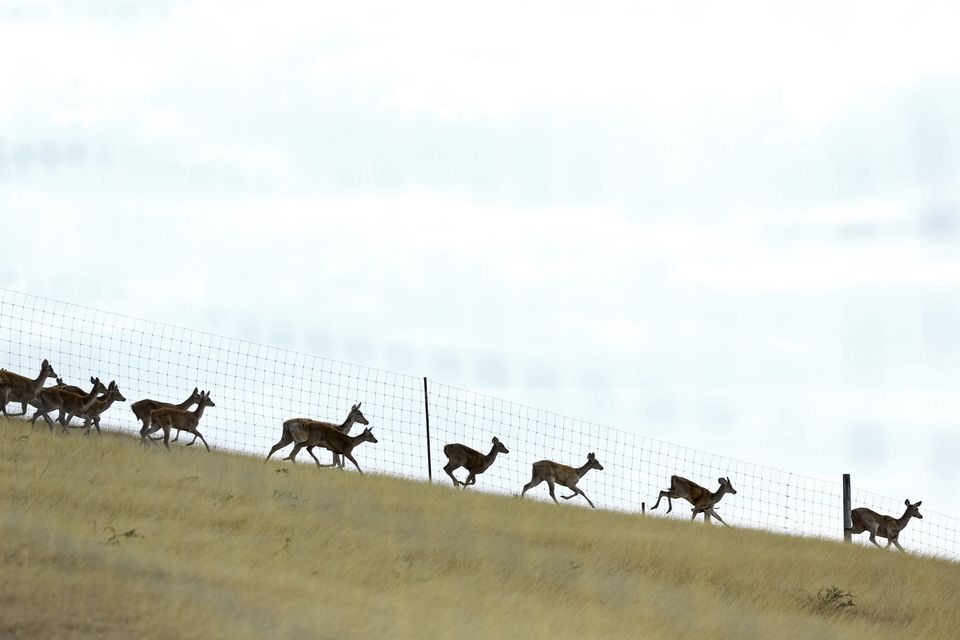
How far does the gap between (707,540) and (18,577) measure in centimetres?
1129

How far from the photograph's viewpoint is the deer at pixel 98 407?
2077 cm

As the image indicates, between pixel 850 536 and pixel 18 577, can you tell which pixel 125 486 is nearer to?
pixel 18 577

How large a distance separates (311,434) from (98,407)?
3.47 m

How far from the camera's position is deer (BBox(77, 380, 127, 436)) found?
20766 millimetres

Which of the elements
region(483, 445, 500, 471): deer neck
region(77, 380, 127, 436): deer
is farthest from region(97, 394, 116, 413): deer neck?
region(483, 445, 500, 471): deer neck

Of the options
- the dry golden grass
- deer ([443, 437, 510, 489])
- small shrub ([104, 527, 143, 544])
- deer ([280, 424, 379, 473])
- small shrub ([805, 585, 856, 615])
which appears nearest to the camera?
the dry golden grass

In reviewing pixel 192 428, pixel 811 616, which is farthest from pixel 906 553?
pixel 192 428

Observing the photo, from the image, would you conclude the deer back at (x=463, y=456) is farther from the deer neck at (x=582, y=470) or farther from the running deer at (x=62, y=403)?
the running deer at (x=62, y=403)

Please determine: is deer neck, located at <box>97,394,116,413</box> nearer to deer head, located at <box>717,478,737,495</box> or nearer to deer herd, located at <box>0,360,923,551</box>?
deer herd, located at <box>0,360,923,551</box>

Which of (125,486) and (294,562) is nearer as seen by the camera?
(294,562)

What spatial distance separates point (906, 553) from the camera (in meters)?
22.3

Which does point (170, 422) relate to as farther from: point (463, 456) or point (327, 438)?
point (463, 456)

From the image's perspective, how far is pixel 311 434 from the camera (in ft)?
71.6

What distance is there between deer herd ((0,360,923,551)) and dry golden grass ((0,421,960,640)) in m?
0.64
